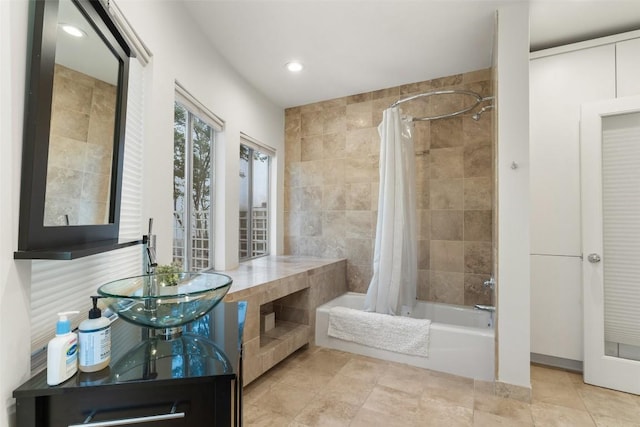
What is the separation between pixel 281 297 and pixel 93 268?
1511 millimetres

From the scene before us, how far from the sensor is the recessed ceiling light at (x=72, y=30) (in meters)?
0.91

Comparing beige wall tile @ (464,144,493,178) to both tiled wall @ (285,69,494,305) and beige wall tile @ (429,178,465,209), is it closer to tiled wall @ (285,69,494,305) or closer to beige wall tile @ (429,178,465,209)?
tiled wall @ (285,69,494,305)

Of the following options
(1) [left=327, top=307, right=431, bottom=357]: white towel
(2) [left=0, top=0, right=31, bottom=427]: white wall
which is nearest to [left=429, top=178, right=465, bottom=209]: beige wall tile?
(1) [left=327, top=307, right=431, bottom=357]: white towel

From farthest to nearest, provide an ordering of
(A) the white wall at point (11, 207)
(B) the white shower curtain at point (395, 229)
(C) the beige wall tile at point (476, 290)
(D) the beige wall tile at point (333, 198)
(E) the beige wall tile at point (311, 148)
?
(E) the beige wall tile at point (311, 148) → (D) the beige wall tile at point (333, 198) → (C) the beige wall tile at point (476, 290) → (B) the white shower curtain at point (395, 229) → (A) the white wall at point (11, 207)

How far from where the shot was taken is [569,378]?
2242 mm

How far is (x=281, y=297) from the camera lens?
8.36ft

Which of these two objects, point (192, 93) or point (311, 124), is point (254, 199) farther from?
point (192, 93)

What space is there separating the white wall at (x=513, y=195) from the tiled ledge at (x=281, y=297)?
4.83ft

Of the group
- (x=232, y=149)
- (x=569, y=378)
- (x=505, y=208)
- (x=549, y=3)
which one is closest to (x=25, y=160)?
(x=232, y=149)

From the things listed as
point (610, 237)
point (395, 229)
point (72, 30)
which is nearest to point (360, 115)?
point (395, 229)

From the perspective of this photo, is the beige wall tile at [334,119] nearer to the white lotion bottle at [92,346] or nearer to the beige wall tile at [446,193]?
the beige wall tile at [446,193]

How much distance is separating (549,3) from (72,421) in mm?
3032

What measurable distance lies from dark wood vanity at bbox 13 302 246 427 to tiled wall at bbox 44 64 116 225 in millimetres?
435

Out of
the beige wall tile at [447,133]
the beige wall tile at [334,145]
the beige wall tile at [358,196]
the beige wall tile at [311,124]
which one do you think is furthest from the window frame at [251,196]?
the beige wall tile at [447,133]
